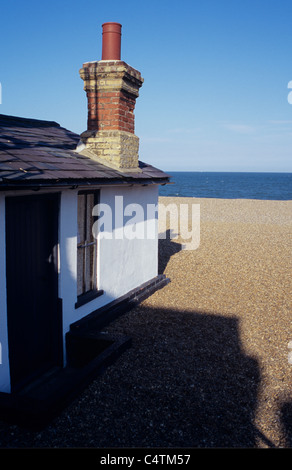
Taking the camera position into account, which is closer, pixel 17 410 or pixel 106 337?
pixel 17 410

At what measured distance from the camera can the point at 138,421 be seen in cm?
416

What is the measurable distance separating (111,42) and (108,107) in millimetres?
1242

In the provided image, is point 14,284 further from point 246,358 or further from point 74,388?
point 246,358

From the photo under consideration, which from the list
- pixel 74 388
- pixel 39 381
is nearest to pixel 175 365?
pixel 74 388

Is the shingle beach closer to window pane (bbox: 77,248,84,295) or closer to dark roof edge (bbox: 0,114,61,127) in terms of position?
window pane (bbox: 77,248,84,295)

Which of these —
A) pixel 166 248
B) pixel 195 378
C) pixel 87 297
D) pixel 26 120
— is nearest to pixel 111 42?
pixel 26 120

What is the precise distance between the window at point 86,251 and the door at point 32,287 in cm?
67

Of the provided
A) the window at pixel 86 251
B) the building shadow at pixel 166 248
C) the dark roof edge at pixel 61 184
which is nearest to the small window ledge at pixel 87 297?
the window at pixel 86 251

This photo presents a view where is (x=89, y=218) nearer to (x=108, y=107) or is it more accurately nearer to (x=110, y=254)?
(x=110, y=254)

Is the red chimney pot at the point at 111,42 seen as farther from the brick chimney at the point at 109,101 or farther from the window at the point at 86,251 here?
the window at the point at 86,251

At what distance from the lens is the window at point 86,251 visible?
6.21m

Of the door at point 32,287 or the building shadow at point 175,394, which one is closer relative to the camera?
the building shadow at point 175,394

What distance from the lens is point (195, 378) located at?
507cm

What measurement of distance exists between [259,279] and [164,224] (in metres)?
10.6
